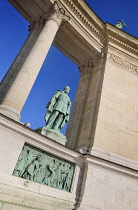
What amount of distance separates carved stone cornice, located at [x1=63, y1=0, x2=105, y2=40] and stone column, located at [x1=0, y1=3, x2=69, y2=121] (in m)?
1.66

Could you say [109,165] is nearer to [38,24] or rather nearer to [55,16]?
[55,16]

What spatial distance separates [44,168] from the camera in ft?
23.2

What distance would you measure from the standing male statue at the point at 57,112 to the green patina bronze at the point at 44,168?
187 centimetres

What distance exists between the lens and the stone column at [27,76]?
7531 millimetres

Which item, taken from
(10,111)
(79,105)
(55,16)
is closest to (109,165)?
(10,111)

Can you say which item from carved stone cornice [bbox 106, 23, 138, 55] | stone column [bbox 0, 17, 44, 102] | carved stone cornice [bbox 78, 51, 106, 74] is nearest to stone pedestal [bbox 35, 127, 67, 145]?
stone column [bbox 0, 17, 44, 102]

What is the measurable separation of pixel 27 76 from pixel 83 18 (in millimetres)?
6943

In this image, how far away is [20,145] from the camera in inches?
259

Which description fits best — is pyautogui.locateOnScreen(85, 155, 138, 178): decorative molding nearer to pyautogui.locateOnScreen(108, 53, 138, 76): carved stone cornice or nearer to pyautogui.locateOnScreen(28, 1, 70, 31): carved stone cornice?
pyautogui.locateOnScreen(108, 53, 138, 76): carved stone cornice

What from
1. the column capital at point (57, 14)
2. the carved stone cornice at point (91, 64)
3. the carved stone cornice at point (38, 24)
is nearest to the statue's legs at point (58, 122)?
the column capital at point (57, 14)

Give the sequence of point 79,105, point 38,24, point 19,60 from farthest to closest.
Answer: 1. point 79,105
2. point 38,24
3. point 19,60

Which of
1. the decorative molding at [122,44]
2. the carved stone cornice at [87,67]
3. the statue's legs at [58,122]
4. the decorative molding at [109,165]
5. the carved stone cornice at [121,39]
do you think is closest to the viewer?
the decorative molding at [109,165]

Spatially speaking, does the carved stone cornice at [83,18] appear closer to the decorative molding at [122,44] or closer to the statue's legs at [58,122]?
the decorative molding at [122,44]

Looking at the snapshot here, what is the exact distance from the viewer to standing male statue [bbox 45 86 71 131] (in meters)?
9.09
